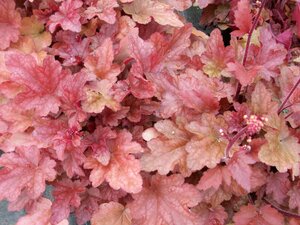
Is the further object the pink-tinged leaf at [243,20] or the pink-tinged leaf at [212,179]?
the pink-tinged leaf at [243,20]

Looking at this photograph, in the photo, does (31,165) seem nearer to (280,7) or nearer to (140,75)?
(140,75)

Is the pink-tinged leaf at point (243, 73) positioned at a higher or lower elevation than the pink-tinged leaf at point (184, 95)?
higher

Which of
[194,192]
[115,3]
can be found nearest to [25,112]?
[115,3]

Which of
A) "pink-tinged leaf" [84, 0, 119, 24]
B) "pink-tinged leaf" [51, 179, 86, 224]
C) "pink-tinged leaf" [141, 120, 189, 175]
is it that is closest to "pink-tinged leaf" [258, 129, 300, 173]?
"pink-tinged leaf" [141, 120, 189, 175]

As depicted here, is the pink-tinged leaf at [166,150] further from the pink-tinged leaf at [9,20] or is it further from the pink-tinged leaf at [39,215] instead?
the pink-tinged leaf at [9,20]

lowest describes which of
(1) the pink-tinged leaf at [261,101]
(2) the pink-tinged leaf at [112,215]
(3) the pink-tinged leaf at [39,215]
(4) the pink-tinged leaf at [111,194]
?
(3) the pink-tinged leaf at [39,215]

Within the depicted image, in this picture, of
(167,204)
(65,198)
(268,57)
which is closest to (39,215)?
(65,198)

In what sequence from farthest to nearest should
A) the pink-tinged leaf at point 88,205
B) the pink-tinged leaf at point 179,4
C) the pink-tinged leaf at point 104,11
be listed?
1. the pink-tinged leaf at point 179,4
2. the pink-tinged leaf at point 104,11
3. the pink-tinged leaf at point 88,205

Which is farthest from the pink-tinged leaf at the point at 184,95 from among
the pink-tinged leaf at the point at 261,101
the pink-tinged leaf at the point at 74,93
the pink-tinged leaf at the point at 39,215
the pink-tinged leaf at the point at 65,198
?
the pink-tinged leaf at the point at 39,215
